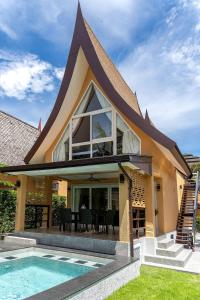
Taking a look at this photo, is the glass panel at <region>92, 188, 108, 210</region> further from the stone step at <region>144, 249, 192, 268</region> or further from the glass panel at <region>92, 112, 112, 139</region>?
the stone step at <region>144, 249, 192, 268</region>

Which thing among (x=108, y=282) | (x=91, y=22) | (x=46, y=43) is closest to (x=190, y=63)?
(x=91, y=22)

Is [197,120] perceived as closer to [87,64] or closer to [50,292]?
[87,64]

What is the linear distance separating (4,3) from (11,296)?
10723 mm

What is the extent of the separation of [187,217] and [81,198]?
678cm

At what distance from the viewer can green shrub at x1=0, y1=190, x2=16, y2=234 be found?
1247cm

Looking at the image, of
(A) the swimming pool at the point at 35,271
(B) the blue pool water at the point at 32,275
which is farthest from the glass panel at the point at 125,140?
(B) the blue pool water at the point at 32,275

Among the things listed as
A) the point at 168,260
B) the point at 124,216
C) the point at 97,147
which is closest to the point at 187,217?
the point at 168,260

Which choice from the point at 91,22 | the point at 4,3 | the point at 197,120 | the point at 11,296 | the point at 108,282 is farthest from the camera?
the point at 197,120

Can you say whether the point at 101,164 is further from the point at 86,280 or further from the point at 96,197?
the point at 96,197

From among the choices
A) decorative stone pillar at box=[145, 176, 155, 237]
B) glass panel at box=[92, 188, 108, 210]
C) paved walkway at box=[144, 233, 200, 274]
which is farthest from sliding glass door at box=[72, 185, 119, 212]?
paved walkway at box=[144, 233, 200, 274]

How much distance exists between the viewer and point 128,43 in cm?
1488

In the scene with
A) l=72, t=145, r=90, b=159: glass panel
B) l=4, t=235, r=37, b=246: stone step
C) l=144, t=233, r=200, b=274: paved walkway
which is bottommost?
l=144, t=233, r=200, b=274: paved walkway

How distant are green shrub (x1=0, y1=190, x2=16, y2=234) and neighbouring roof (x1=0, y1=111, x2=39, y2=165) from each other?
12.9ft

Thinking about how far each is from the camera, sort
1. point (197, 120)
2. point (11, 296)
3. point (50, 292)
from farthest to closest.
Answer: point (197, 120) < point (11, 296) < point (50, 292)
